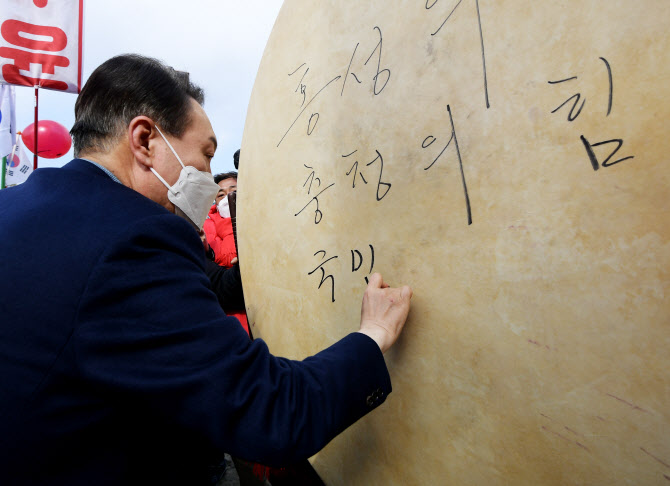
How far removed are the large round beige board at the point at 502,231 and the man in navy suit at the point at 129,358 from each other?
0.11 m

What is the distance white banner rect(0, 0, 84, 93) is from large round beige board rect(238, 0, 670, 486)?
3546mm

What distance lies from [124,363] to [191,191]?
44cm

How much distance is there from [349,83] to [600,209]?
0.54 m

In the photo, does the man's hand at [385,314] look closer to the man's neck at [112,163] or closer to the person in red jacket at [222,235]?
the man's neck at [112,163]

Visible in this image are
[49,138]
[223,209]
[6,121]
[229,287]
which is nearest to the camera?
[229,287]

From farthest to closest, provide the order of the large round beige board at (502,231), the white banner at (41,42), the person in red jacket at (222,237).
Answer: the white banner at (41,42)
the person in red jacket at (222,237)
the large round beige board at (502,231)

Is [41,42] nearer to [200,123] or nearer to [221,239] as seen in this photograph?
[221,239]

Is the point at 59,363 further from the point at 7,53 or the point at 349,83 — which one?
the point at 7,53

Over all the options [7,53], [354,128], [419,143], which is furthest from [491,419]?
[7,53]

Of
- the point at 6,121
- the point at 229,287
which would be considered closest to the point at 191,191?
the point at 229,287

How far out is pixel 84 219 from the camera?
1.97ft

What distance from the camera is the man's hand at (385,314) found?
0.64 meters

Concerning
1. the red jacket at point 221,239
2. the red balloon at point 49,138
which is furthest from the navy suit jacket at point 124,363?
the red balloon at point 49,138

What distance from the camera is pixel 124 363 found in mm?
529
